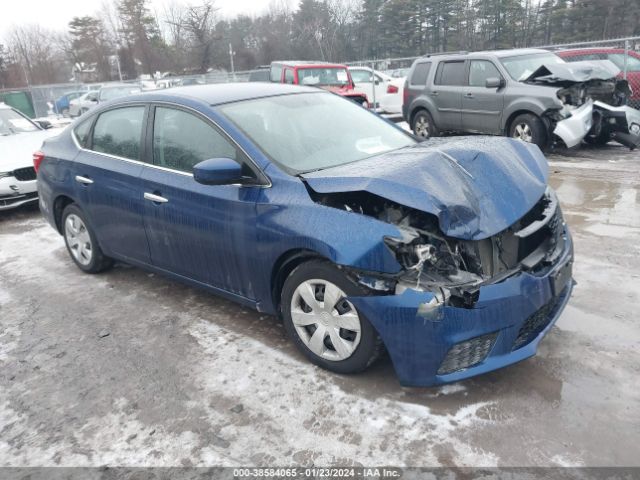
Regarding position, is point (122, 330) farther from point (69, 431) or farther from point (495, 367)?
point (495, 367)

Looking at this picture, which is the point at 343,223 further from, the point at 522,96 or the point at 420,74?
the point at 420,74

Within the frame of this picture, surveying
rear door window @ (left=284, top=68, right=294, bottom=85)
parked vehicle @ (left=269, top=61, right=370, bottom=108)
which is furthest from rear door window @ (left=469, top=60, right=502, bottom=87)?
rear door window @ (left=284, top=68, right=294, bottom=85)

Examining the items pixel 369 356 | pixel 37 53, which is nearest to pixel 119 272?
pixel 369 356

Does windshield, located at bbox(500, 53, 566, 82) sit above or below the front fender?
above

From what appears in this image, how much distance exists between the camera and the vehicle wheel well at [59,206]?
506 cm

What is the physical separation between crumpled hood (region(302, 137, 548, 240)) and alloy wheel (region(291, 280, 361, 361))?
1.89 ft

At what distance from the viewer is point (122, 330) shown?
4.00m

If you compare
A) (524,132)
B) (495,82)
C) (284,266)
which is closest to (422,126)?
(495,82)

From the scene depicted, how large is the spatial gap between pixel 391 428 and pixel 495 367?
2.05ft

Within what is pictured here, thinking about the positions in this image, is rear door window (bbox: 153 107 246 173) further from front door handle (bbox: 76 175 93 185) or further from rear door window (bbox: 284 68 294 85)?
rear door window (bbox: 284 68 294 85)

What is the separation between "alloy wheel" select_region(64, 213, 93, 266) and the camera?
4973 mm

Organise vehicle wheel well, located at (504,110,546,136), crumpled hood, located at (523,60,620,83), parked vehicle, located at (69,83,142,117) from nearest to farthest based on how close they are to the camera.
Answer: crumpled hood, located at (523,60,620,83) → vehicle wheel well, located at (504,110,546,136) → parked vehicle, located at (69,83,142,117)

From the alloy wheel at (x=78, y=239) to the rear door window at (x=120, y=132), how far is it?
0.77 meters

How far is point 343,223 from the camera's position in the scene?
2.87m
